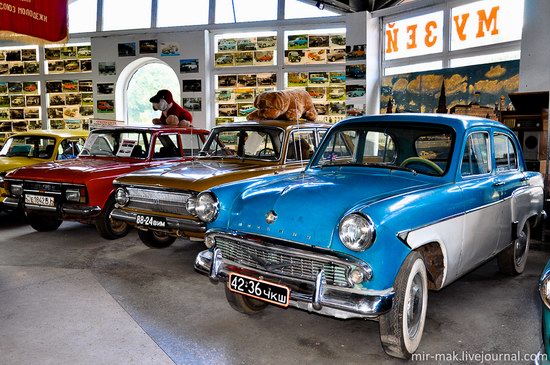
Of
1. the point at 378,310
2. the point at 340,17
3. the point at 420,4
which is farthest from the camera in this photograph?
the point at 340,17

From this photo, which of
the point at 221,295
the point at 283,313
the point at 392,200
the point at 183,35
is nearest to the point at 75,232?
the point at 221,295

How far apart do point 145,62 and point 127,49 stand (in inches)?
23.2

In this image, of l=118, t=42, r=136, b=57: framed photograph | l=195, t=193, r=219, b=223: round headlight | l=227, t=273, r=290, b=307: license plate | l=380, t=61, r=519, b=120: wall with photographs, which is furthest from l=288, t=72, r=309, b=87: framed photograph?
l=227, t=273, r=290, b=307: license plate

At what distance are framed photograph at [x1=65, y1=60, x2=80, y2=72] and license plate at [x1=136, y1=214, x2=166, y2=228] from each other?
10.8 meters

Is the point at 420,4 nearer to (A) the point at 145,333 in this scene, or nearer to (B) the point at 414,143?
(B) the point at 414,143

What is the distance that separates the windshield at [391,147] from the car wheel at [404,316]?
881 millimetres

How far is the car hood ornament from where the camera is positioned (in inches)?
122

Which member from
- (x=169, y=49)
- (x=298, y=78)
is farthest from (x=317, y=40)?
(x=169, y=49)

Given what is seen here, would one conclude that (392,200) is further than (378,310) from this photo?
Yes

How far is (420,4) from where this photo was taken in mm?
10023

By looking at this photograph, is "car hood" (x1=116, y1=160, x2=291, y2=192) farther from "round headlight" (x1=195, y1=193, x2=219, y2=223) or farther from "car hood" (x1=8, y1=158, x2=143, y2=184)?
"car hood" (x1=8, y1=158, x2=143, y2=184)

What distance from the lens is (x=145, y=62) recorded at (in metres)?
13.5

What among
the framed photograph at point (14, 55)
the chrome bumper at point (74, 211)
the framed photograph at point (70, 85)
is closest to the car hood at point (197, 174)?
the chrome bumper at point (74, 211)

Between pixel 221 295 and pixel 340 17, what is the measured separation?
9002 mm
